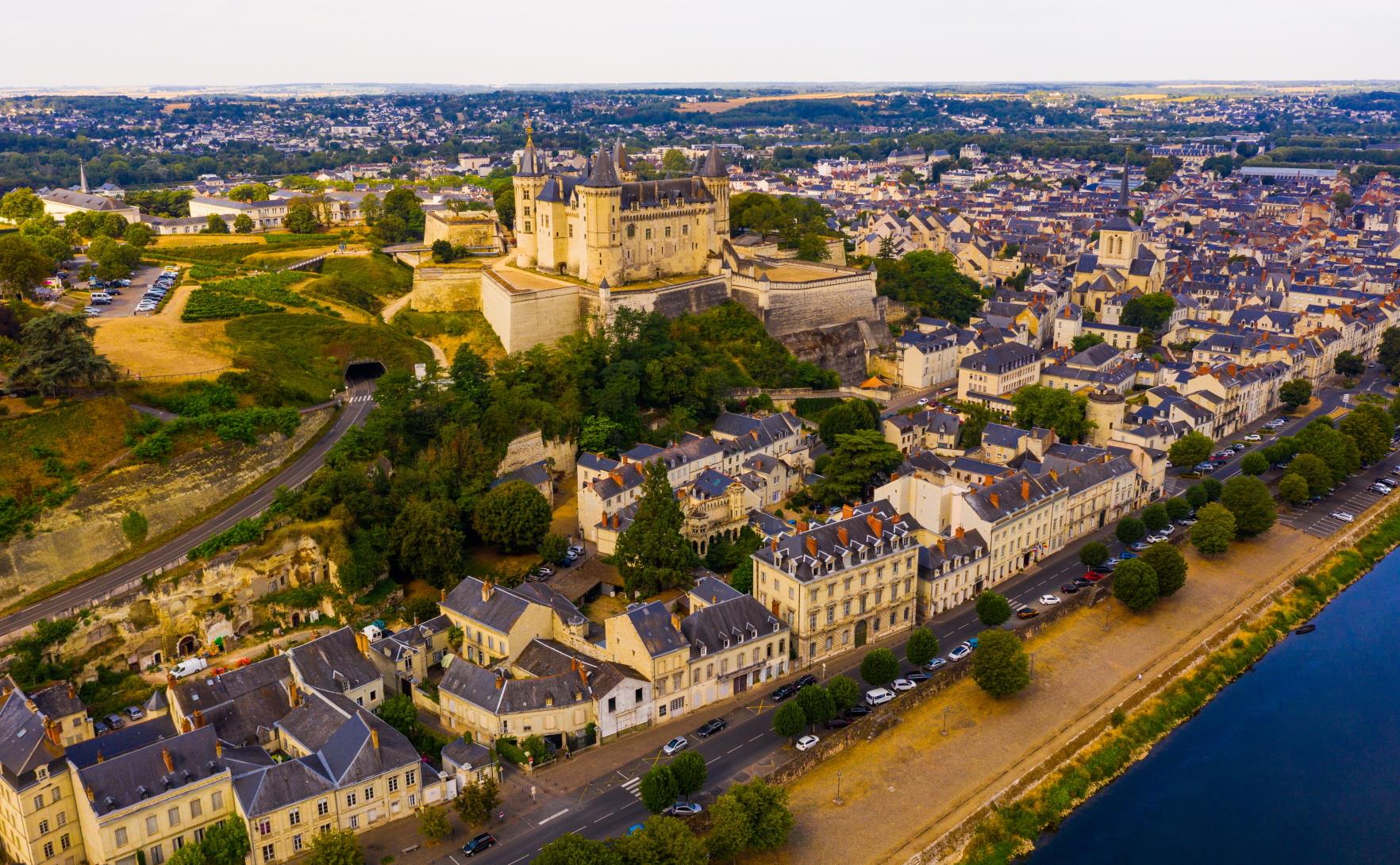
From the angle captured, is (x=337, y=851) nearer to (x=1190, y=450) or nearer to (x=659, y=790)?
(x=659, y=790)

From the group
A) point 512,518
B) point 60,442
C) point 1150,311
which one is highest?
point 60,442

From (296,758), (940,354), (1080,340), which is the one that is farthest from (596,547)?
(1080,340)

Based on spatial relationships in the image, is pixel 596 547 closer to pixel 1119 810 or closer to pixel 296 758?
pixel 296 758

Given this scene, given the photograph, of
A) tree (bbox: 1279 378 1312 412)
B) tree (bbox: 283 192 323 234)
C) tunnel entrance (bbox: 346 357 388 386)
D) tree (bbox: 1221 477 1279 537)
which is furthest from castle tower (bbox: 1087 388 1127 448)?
tree (bbox: 283 192 323 234)

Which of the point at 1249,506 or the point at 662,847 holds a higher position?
the point at 1249,506

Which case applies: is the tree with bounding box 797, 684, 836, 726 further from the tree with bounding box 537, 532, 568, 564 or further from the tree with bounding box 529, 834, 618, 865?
the tree with bounding box 537, 532, 568, 564

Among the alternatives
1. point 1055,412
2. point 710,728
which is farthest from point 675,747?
point 1055,412

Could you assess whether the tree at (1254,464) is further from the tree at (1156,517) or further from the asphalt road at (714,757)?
the asphalt road at (714,757)

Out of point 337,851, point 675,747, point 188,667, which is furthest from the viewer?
point 188,667

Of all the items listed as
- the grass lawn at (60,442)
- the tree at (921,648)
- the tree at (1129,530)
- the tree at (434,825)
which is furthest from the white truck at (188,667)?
the tree at (1129,530)
